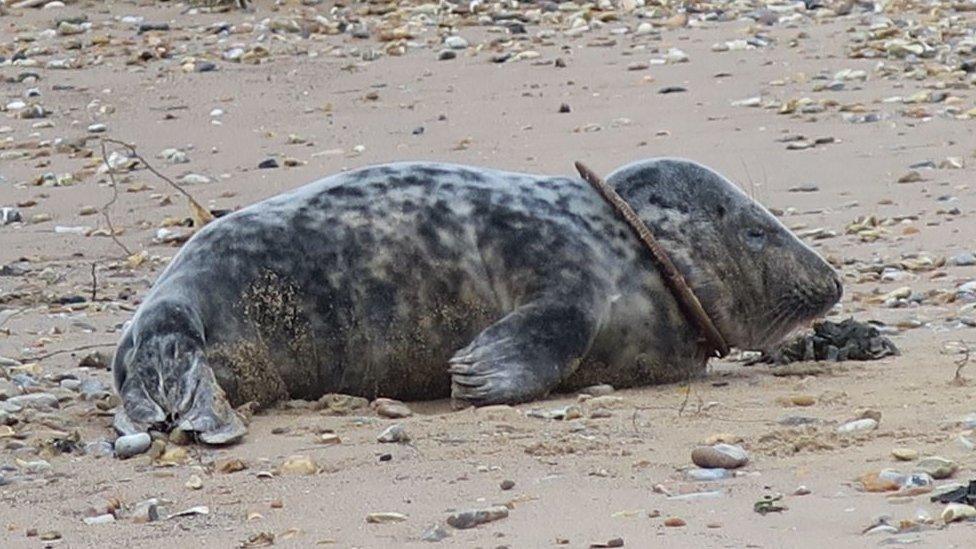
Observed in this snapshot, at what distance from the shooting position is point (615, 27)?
40.2 feet

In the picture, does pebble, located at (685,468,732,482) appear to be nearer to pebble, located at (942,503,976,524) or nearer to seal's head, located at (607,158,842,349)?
pebble, located at (942,503,976,524)

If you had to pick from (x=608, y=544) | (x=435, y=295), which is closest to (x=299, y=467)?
(x=608, y=544)

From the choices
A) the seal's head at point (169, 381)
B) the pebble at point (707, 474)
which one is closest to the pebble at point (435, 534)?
the pebble at point (707, 474)

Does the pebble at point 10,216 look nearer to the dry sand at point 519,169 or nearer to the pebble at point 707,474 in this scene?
the dry sand at point 519,169

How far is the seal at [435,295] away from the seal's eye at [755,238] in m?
0.07

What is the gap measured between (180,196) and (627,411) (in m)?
4.60

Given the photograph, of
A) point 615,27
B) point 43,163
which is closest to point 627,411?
point 43,163

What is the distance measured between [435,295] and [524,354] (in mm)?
331

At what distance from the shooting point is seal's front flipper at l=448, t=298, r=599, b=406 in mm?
5430

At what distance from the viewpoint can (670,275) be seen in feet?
19.3

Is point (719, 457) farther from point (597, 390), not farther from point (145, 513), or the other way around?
point (597, 390)

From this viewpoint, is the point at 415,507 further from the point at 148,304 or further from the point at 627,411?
the point at 148,304

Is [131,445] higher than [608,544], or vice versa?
[608,544]

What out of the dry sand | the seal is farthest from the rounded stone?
the seal
